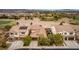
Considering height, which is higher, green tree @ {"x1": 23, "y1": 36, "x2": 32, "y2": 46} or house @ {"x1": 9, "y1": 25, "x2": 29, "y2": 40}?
house @ {"x1": 9, "y1": 25, "x2": 29, "y2": 40}

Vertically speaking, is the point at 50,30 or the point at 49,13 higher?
the point at 49,13

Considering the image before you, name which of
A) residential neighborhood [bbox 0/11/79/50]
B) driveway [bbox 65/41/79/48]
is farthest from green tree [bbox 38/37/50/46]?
driveway [bbox 65/41/79/48]

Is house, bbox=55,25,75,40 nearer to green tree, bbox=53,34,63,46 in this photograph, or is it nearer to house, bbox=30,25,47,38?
green tree, bbox=53,34,63,46

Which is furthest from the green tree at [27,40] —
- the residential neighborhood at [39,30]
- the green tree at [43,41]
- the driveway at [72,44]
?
the driveway at [72,44]

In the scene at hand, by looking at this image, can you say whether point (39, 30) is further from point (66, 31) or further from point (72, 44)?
point (72, 44)

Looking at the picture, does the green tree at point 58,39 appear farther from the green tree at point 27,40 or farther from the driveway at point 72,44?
the green tree at point 27,40
